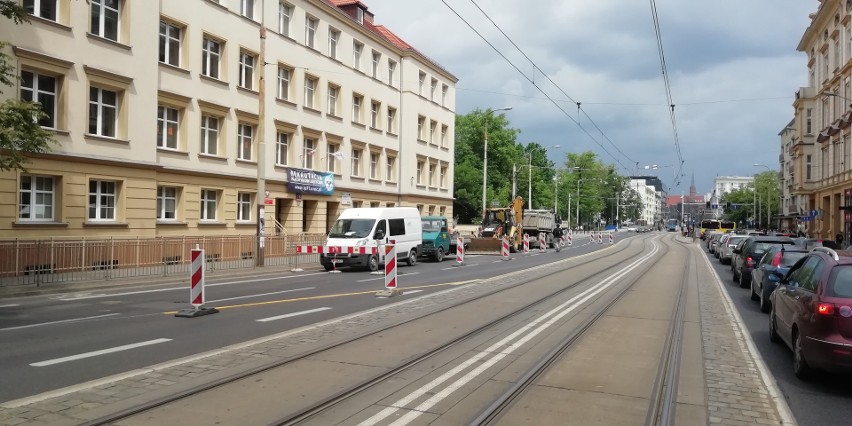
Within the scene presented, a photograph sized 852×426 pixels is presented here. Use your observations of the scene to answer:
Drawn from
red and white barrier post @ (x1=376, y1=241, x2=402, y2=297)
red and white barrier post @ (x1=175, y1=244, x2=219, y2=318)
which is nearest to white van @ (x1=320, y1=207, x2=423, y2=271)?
red and white barrier post @ (x1=376, y1=241, x2=402, y2=297)

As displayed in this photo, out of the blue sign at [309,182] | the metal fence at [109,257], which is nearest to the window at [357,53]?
the blue sign at [309,182]

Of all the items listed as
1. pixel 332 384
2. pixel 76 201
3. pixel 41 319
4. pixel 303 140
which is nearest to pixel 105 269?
pixel 76 201

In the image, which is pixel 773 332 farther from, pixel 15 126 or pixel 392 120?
pixel 392 120

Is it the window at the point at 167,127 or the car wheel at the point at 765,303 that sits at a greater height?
the window at the point at 167,127

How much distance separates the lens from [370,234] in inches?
892

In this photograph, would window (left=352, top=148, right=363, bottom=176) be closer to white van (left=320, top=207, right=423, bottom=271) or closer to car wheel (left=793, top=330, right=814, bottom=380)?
white van (left=320, top=207, right=423, bottom=271)

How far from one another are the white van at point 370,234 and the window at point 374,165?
15.1 metres

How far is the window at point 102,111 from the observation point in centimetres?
2159

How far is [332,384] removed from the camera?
21.4 ft

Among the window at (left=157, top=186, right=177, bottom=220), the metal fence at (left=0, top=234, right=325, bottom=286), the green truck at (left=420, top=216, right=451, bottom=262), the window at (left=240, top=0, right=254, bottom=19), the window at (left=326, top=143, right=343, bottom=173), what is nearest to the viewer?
the metal fence at (left=0, top=234, right=325, bottom=286)

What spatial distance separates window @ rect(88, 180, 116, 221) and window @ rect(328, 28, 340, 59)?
1618cm

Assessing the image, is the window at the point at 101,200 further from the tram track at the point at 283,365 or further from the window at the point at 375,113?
the window at the point at 375,113

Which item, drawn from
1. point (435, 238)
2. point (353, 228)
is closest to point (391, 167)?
point (435, 238)

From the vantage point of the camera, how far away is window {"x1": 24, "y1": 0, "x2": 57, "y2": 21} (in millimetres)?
19573
